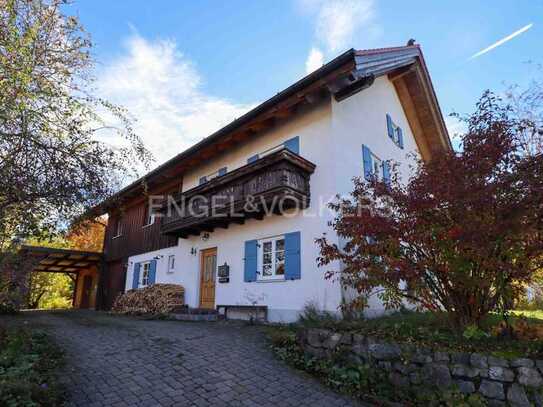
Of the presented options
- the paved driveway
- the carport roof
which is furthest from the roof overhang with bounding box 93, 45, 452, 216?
the carport roof

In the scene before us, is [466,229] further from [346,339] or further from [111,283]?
[111,283]

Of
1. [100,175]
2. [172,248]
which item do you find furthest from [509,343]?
[172,248]

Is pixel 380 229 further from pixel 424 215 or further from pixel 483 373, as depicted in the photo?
pixel 483 373

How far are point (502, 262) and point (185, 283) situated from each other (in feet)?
32.9

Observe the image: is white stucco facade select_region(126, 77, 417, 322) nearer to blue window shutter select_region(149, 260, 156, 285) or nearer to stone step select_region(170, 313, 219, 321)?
Result: stone step select_region(170, 313, 219, 321)

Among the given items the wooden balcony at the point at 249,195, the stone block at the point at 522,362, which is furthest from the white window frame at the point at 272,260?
the stone block at the point at 522,362

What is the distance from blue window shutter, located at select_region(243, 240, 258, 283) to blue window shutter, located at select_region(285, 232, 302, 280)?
49.5 inches

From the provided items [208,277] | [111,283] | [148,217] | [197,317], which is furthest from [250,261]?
[111,283]

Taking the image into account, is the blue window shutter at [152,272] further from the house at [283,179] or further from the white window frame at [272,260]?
the white window frame at [272,260]

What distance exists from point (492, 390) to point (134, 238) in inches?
591

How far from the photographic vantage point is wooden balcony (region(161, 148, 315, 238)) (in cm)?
820

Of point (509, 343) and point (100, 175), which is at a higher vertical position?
point (100, 175)

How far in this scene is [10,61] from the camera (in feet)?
15.0

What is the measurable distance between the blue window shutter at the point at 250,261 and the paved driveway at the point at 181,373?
8.52 ft
